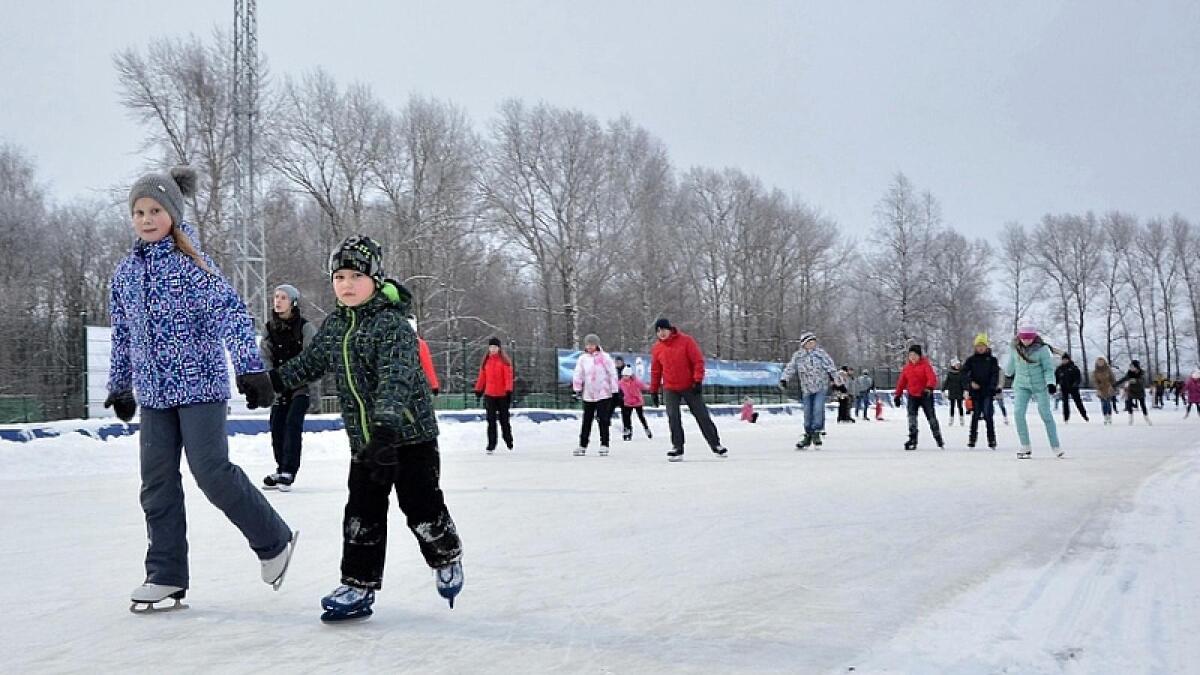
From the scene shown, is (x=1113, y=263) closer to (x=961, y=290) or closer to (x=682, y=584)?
(x=961, y=290)

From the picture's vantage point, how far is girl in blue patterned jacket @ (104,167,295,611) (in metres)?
3.58

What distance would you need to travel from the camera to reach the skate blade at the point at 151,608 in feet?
11.4

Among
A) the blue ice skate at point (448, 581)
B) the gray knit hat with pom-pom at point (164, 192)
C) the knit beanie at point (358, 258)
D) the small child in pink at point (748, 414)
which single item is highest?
the gray knit hat with pom-pom at point (164, 192)

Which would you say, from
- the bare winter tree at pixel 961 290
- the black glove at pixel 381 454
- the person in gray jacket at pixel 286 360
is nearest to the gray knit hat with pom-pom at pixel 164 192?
the black glove at pixel 381 454

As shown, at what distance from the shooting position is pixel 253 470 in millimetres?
10891

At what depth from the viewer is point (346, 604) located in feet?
10.7

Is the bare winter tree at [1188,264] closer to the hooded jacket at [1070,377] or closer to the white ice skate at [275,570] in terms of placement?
the hooded jacket at [1070,377]

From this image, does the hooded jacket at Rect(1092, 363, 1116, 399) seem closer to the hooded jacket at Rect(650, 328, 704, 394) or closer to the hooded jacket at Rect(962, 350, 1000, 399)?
the hooded jacket at Rect(962, 350, 1000, 399)

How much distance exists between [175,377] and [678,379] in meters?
8.54

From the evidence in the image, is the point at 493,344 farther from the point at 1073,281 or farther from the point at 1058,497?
the point at 1073,281

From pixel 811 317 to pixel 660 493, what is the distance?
Result: 170ft

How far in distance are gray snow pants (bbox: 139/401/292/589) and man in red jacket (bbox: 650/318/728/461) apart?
26.8 feet

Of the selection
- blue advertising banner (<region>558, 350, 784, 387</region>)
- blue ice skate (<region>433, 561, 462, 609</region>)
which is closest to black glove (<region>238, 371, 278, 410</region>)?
blue ice skate (<region>433, 561, 462, 609</region>)

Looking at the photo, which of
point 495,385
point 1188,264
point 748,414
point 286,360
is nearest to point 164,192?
point 286,360
